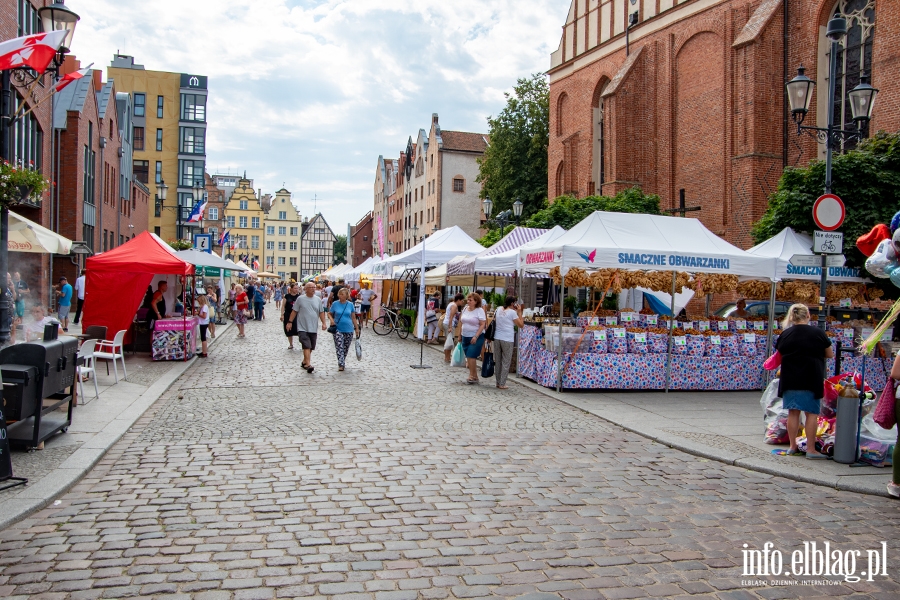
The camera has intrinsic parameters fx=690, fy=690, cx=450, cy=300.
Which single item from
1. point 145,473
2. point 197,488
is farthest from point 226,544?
point 145,473

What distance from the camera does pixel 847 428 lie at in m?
7.18

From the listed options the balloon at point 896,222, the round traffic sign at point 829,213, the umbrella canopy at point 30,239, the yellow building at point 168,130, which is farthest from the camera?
the yellow building at point 168,130

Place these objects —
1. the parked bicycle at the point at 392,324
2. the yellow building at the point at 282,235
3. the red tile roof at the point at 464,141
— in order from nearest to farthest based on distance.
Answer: the parked bicycle at the point at 392,324 < the red tile roof at the point at 464,141 < the yellow building at the point at 282,235

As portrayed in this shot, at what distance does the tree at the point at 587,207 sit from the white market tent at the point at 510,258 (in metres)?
10.0

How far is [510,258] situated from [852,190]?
25.6 ft

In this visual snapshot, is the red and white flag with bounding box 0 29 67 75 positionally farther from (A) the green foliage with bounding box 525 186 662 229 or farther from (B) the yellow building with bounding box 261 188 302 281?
(B) the yellow building with bounding box 261 188 302 281

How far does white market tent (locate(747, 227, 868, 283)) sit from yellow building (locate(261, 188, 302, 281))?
322 feet

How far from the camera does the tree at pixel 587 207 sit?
26.0m

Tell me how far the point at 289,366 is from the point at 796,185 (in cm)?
1200

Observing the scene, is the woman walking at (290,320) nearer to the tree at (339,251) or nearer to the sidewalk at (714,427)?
the sidewalk at (714,427)

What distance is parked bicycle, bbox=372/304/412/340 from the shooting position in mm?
24756

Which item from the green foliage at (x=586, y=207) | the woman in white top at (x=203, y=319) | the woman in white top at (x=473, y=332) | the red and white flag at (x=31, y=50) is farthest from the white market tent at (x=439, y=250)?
the red and white flag at (x=31, y=50)

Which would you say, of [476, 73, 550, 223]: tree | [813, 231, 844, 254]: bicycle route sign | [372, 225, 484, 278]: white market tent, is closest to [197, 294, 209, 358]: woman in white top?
[372, 225, 484, 278]: white market tent

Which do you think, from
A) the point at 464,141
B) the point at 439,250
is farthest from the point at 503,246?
the point at 464,141
